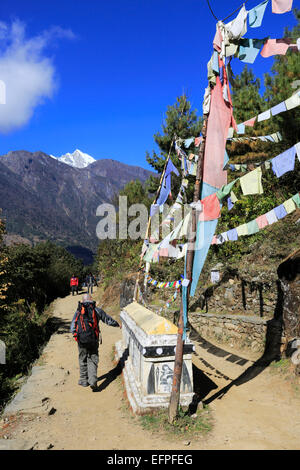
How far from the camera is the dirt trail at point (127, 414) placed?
3.77m

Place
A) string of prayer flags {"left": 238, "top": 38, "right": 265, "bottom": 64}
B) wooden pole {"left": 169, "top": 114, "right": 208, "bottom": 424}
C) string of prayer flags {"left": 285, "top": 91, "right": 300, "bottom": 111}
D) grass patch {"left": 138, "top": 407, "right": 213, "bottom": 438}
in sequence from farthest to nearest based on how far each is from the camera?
wooden pole {"left": 169, "top": 114, "right": 208, "bottom": 424} → string of prayer flags {"left": 238, "top": 38, "right": 265, "bottom": 64} → grass patch {"left": 138, "top": 407, "right": 213, "bottom": 438} → string of prayer flags {"left": 285, "top": 91, "right": 300, "bottom": 111}

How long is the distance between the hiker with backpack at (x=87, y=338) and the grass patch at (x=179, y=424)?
5.56 ft

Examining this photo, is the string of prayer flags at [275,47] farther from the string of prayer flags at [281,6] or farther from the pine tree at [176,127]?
the pine tree at [176,127]

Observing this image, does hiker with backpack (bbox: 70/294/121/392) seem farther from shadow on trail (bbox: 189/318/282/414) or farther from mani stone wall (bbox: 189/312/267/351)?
mani stone wall (bbox: 189/312/267/351)

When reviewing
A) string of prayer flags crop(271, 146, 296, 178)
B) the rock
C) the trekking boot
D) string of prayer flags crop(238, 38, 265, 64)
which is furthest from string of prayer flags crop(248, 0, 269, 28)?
the trekking boot

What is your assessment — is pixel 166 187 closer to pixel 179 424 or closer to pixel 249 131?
pixel 249 131

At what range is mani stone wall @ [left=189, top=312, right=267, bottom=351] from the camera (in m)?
7.36

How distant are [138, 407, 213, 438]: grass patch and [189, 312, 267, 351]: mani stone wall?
10.9 feet

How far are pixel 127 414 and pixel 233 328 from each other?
14.4ft

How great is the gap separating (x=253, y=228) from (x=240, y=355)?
414 centimetres

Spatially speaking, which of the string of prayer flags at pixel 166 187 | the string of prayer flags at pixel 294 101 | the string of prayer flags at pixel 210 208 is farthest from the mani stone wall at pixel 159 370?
the string of prayer flags at pixel 166 187
